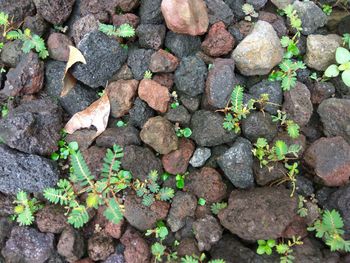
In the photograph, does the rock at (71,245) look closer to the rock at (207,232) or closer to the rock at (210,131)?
the rock at (207,232)

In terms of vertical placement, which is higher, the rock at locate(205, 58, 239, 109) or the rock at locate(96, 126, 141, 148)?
the rock at locate(205, 58, 239, 109)

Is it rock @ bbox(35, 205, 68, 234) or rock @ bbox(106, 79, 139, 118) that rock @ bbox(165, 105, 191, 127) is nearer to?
rock @ bbox(106, 79, 139, 118)

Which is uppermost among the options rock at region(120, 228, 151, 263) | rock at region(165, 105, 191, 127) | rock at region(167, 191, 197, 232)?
rock at region(165, 105, 191, 127)

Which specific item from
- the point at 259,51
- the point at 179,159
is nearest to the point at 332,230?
the point at 179,159

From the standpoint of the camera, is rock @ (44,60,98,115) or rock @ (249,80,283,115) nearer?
rock @ (249,80,283,115)

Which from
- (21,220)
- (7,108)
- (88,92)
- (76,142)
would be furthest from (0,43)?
(21,220)

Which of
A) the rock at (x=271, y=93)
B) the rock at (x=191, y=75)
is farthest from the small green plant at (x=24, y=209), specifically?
the rock at (x=271, y=93)

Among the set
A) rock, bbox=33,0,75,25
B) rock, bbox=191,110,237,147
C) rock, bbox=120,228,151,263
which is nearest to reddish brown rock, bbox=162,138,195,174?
rock, bbox=191,110,237,147

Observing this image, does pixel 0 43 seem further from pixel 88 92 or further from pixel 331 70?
pixel 331 70
